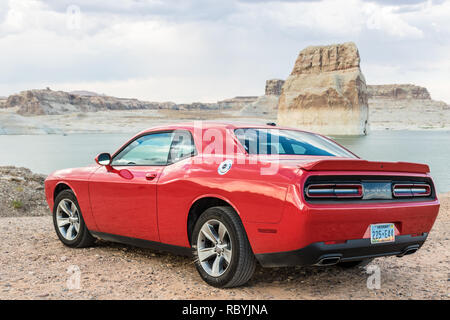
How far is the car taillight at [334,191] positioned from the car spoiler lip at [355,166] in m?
0.12

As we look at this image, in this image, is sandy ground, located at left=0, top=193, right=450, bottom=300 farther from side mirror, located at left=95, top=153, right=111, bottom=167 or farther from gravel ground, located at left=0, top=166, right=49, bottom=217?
gravel ground, located at left=0, top=166, right=49, bottom=217

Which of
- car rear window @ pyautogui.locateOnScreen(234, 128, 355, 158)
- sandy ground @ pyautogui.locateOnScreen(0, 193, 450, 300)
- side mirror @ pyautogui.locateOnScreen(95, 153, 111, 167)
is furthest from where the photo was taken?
side mirror @ pyautogui.locateOnScreen(95, 153, 111, 167)

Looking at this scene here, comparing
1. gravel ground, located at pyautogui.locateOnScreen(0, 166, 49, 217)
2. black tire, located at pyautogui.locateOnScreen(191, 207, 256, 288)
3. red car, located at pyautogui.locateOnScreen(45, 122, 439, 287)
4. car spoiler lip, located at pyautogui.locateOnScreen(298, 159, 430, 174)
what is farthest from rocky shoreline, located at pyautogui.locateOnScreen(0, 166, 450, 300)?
gravel ground, located at pyautogui.locateOnScreen(0, 166, 49, 217)

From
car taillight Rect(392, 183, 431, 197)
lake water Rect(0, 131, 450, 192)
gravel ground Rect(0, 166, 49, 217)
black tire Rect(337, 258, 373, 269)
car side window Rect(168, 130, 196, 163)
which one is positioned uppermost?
car side window Rect(168, 130, 196, 163)

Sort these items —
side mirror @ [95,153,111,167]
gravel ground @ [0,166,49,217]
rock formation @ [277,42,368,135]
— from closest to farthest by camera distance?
side mirror @ [95,153,111,167] → gravel ground @ [0,166,49,217] → rock formation @ [277,42,368,135]

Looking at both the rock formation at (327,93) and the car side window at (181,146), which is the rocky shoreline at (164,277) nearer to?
the car side window at (181,146)

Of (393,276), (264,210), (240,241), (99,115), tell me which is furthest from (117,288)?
(99,115)

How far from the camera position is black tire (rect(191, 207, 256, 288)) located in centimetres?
402

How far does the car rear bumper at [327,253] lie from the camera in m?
3.71

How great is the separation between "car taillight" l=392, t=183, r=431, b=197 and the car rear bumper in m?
0.36

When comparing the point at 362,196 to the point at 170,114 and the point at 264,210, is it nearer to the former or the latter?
the point at 264,210

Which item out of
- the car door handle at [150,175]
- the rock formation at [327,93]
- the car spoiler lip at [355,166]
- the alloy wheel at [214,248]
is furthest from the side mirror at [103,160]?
the rock formation at [327,93]

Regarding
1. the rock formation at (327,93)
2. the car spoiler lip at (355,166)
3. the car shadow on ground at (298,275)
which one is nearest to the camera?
the car spoiler lip at (355,166)
